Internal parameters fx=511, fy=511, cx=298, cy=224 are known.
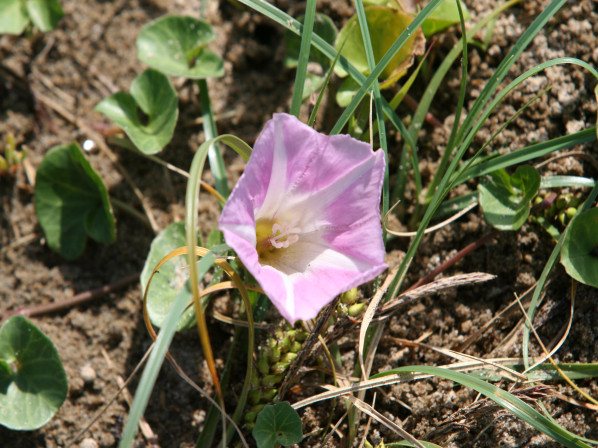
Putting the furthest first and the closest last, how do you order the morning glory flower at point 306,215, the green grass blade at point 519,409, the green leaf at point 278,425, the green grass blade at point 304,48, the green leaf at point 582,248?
the green leaf at point 582,248 < the green grass blade at point 304,48 < the green leaf at point 278,425 < the green grass blade at point 519,409 < the morning glory flower at point 306,215

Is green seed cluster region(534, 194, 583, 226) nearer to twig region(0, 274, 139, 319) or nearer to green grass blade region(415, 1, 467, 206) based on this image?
green grass blade region(415, 1, 467, 206)

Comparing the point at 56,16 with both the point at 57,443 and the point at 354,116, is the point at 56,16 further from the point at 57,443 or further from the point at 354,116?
the point at 57,443

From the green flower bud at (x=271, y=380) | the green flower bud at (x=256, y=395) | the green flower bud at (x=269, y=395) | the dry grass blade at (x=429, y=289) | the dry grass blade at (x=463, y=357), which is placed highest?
the dry grass blade at (x=429, y=289)

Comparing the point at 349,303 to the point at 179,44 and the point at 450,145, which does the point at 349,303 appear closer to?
the point at 450,145

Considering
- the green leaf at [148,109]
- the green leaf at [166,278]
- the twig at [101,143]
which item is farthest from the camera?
the twig at [101,143]

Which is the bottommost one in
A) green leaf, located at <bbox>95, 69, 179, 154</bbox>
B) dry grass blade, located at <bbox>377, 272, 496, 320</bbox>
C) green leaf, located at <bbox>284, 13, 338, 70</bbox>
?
dry grass blade, located at <bbox>377, 272, 496, 320</bbox>

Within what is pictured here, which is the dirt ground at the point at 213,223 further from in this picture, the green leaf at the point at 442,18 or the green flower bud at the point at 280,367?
the green flower bud at the point at 280,367

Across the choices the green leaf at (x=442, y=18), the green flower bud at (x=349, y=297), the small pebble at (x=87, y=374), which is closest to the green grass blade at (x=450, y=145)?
the green leaf at (x=442, y=18)

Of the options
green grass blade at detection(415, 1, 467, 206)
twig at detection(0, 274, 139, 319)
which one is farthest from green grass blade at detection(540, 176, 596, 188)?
twig at detection(0, 274, 139, 319)
